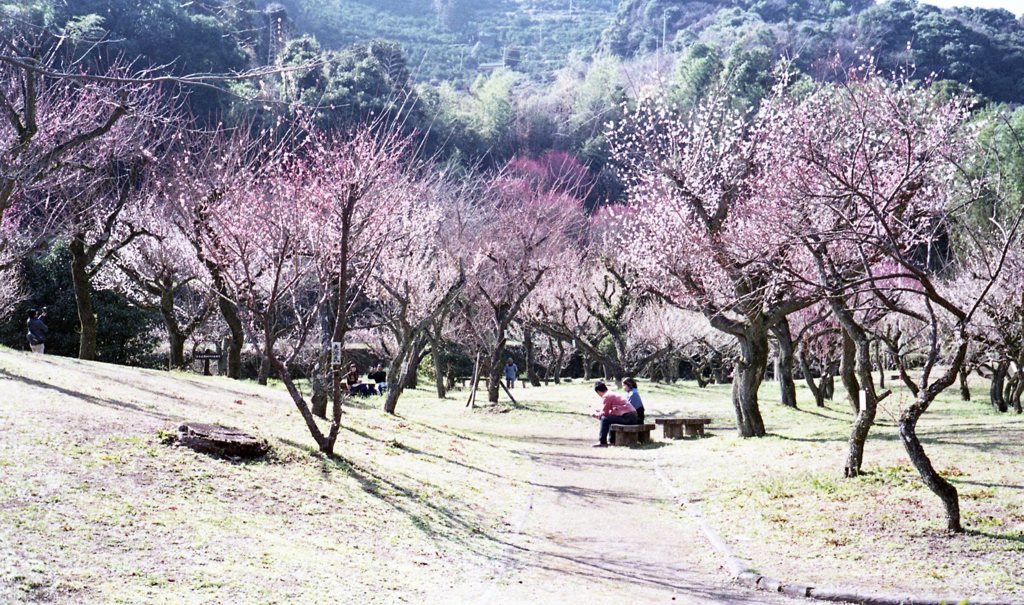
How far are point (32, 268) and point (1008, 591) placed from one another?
95.8ft

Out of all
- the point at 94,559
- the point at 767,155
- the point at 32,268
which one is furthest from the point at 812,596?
the point at 32,268

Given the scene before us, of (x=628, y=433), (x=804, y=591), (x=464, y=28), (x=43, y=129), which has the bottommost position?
(x=804, y=591)

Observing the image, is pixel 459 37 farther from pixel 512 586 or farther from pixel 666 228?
pixel 512 586

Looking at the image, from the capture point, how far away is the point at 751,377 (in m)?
17.8

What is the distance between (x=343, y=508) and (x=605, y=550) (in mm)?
2661

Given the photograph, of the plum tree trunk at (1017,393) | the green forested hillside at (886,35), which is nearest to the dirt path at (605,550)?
the plum tree trunk at (1017,393)

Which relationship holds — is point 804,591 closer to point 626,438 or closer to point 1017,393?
point 626,438

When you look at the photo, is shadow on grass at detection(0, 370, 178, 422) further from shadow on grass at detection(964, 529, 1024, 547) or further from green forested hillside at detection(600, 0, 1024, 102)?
green forested hillside at detection(600, 0, 1024, 102)

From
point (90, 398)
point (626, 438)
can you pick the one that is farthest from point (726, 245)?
point (90, 398)

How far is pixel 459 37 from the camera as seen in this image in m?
104

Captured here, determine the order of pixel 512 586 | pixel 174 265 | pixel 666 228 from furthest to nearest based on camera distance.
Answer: pixel 174 265, pixel 666 228, pixel 512 586

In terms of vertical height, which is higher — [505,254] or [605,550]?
[505,254]

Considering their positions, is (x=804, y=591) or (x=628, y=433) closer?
(x=804, y=591)

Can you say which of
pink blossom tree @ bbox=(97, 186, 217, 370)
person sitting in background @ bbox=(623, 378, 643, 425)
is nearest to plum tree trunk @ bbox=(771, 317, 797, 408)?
person sitting in background @ bbox=(623, 378, 643, 425)
